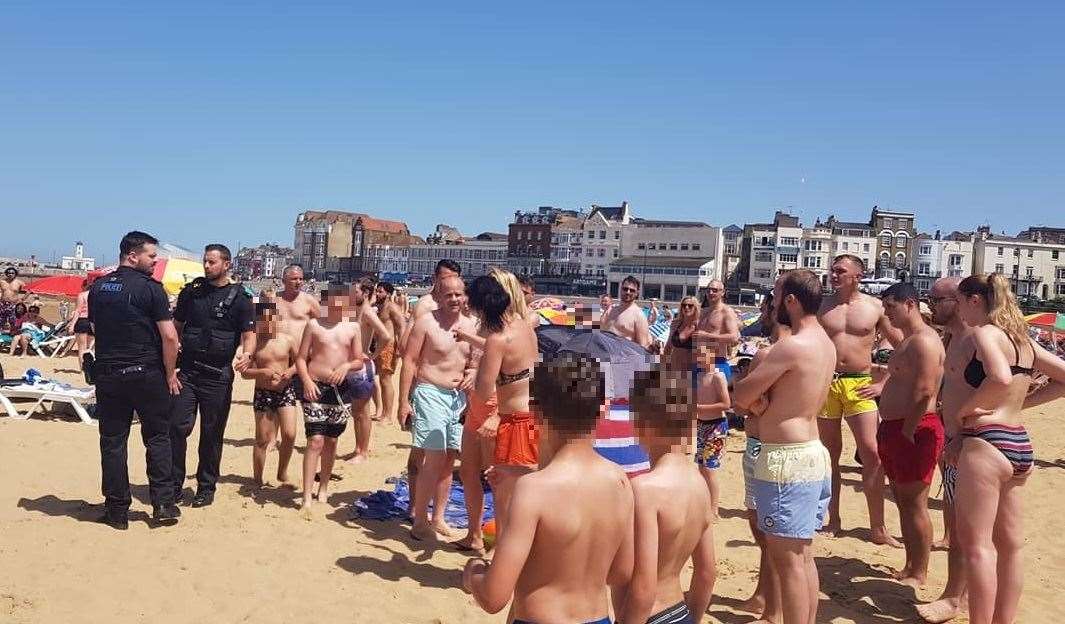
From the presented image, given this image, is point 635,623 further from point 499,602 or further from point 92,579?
point 92,579

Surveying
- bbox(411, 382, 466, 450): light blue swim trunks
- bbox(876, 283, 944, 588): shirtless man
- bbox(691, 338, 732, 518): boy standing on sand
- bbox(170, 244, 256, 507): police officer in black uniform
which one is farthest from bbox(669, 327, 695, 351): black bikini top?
bbox(170, 244, 256, 507): police officer in black uniform

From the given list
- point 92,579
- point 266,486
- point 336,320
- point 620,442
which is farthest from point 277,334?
point 620,442

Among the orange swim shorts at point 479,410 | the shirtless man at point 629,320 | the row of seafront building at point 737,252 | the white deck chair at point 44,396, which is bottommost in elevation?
the white deck chair at point 44,396

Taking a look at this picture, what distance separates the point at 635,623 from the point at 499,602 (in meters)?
0.59

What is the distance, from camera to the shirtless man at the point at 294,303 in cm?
727

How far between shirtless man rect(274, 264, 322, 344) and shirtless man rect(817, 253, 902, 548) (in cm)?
446

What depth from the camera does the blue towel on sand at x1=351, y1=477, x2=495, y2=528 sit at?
240 inches

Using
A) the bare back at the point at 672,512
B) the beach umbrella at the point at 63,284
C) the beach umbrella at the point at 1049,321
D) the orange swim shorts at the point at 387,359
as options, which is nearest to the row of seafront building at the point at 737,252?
the beach umbrella at the point at 1049,321

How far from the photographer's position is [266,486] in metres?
6.84

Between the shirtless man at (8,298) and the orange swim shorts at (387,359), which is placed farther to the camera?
the shirtless man at (8,298)

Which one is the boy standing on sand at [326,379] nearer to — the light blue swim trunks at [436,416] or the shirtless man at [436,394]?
the shirtless man at [436,394]

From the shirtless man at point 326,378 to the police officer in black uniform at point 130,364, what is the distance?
101cm

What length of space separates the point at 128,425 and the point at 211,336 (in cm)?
84

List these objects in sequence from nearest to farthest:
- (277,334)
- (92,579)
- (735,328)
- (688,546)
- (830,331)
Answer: (688,546) < (92,579) < (830,331) < (277,334) < (735,328)
